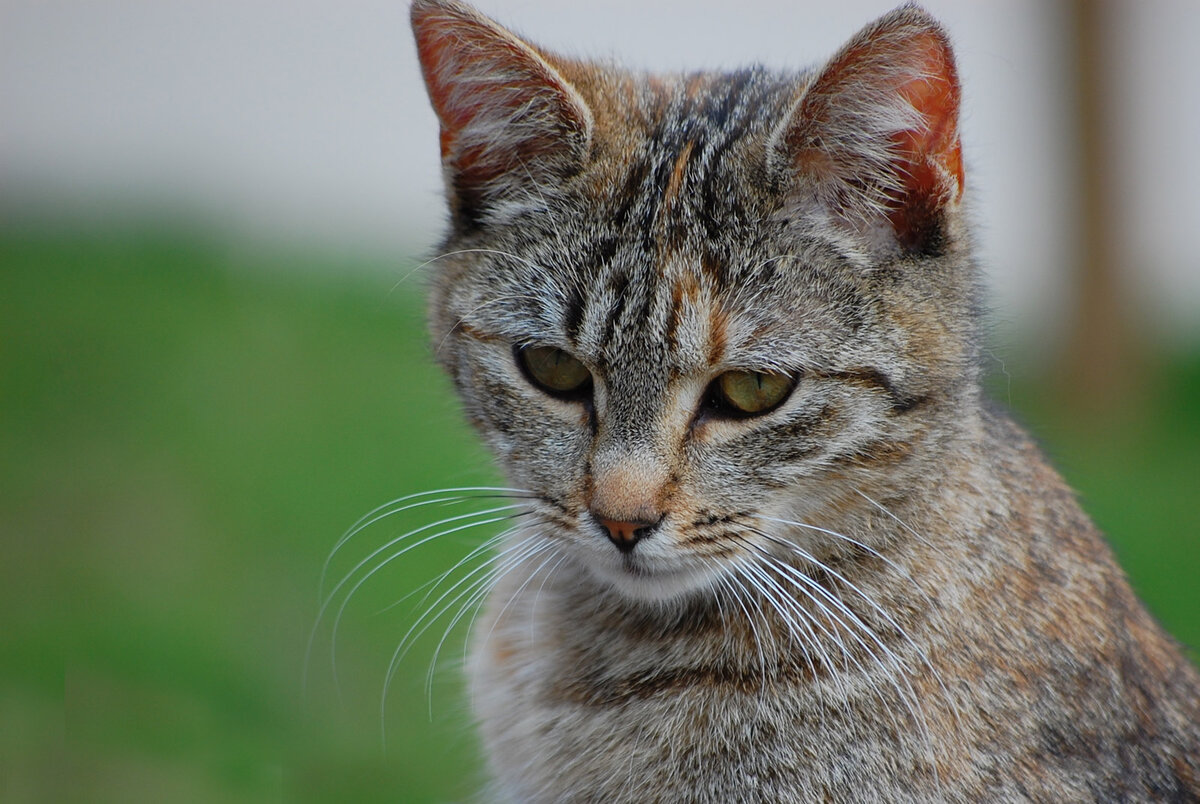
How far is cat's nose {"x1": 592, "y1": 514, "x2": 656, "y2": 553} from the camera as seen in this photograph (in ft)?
7.31

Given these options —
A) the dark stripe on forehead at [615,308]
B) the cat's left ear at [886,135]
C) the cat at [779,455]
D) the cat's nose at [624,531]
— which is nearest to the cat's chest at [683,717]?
the cat at [779,455]

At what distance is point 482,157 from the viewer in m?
2.65

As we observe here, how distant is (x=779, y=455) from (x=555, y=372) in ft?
1.69

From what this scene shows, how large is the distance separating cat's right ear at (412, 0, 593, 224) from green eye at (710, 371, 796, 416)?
629mm

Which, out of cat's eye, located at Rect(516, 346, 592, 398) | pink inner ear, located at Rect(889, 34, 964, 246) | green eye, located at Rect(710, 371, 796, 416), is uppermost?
pink inner ear, located at Rect(889, 34, 964, 246)

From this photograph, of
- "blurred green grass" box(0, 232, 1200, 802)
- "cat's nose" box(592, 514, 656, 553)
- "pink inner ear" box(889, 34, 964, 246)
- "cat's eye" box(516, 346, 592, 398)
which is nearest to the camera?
"pink inner ear" box(889, 34, 964, 246)

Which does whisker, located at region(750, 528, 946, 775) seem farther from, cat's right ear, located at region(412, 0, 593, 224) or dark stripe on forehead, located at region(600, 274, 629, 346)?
cat's right ear, located at region(412, 0, 593, 224)

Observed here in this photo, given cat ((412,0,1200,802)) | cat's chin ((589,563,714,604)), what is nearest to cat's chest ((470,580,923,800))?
cat ((412,0,1200,802))

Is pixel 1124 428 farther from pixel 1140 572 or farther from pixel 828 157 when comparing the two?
pixel 828 157

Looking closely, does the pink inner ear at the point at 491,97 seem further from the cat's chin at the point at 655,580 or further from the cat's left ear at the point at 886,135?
the cat's chin at the point at 655,580

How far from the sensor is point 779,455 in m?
2.28

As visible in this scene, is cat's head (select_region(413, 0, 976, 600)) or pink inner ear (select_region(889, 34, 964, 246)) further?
cat's head (select_region(413, 0, 976, 600))

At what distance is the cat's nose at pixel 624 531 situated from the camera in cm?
223

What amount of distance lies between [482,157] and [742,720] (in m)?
1.39
